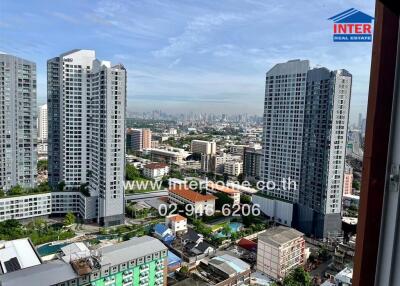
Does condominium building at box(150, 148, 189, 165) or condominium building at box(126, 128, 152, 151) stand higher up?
condominium building at box(126, 128, 152, 151)

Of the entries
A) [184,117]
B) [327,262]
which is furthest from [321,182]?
[184,117]

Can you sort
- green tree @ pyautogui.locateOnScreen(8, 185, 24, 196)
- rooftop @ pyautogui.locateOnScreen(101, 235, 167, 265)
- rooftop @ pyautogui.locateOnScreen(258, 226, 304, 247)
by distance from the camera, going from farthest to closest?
green tree @ pyautogui.locateOnScreen(8, 185, 24, 196), rooftop @ pyautogui.locateOnScreen(258, 226, 304, 247), rooftop @ pyautogui.locateOnScreen(101, 235, 167, 265)

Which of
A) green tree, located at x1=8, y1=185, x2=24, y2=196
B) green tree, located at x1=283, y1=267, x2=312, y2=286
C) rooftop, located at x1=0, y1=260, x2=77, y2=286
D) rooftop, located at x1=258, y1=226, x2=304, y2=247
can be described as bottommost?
green tree, located at x1=283, y1=267, x2=312, y2=286

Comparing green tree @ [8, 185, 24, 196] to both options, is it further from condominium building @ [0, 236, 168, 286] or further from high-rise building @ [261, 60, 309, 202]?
high-rise building @ [261, 60, 309, 202]

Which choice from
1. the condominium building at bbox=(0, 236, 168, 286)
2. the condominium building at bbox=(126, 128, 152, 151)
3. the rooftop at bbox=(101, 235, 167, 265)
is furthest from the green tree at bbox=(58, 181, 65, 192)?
the condominium building at bbox=(126, 128, 152, 151)

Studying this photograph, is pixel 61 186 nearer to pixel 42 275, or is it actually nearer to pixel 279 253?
pixel 42 275

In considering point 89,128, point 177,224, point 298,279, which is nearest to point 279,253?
point 298,279
